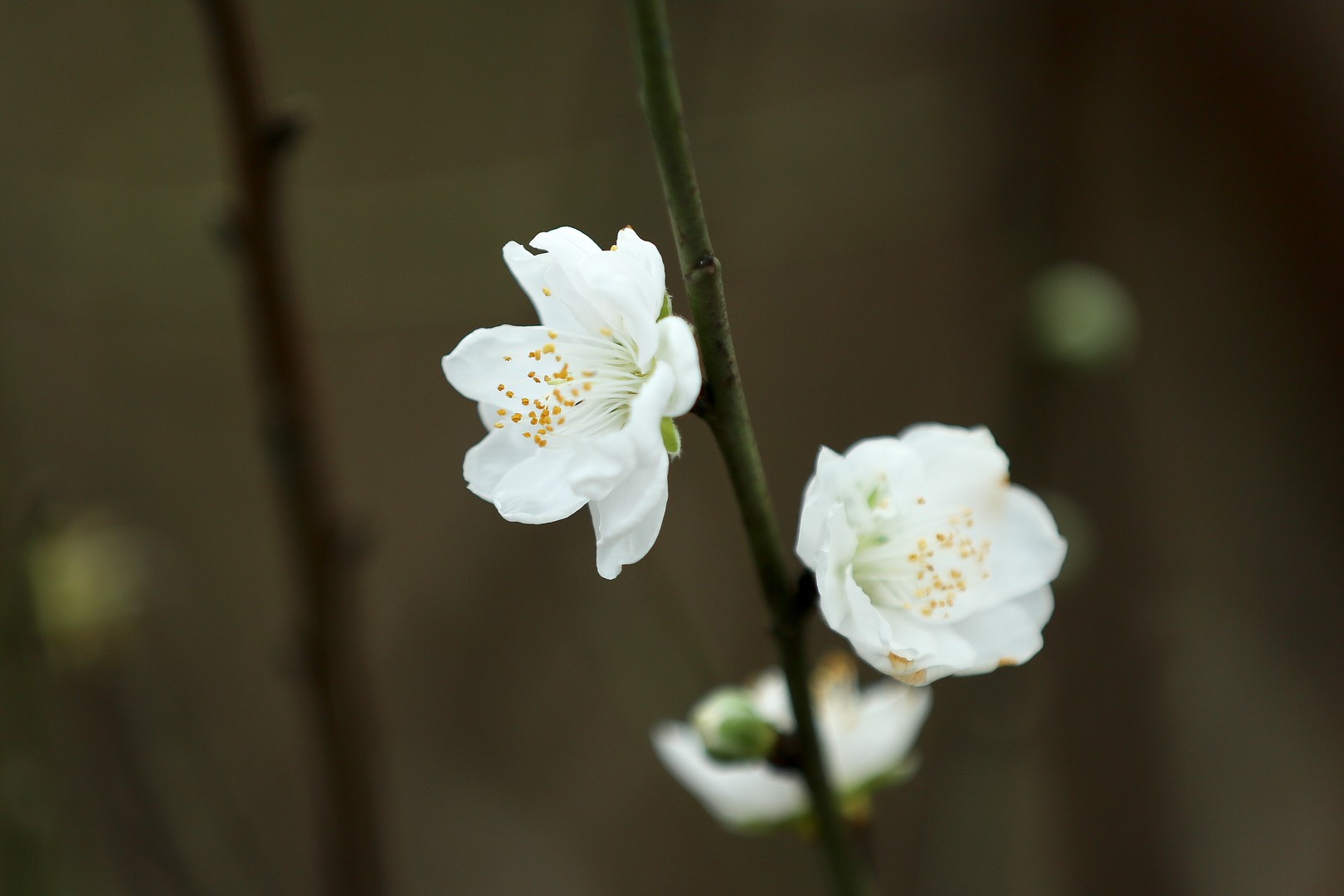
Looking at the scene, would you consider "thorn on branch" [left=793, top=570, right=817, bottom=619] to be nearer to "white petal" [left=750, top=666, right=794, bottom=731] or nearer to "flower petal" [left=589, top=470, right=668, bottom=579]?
"flower petal" [left=589, top=470, right=668, bottom=579]

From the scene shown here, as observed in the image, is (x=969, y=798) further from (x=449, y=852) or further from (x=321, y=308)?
(x=321, y=308)

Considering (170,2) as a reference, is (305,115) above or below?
below

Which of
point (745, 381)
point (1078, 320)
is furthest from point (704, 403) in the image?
point (745, 381)

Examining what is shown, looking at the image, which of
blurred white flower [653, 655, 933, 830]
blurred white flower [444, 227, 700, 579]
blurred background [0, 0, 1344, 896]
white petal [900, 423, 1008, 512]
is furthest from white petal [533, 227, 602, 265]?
blurred background [0, 0, 1344, 896]

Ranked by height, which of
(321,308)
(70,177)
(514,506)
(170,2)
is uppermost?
(170,2)

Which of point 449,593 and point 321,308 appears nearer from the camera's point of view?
point 321,308

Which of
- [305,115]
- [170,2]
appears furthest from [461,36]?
[305,115]

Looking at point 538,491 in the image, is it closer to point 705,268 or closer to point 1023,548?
point 705,268

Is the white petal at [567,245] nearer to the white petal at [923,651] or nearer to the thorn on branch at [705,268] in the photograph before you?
the thorn on branch at [705,268]
